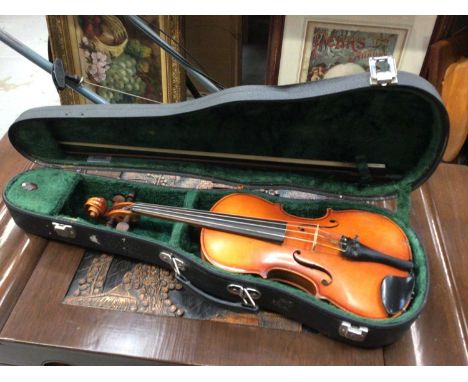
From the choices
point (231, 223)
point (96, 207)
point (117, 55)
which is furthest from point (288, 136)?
point (117, 55)

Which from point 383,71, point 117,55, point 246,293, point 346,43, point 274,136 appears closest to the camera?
point 383,71

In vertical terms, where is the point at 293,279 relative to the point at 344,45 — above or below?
below

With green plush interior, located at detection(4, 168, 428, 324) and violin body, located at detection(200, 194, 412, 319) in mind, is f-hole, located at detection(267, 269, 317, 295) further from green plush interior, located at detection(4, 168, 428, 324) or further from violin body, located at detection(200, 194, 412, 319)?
green plush interior, located at detection(4, 168, 428, 324)

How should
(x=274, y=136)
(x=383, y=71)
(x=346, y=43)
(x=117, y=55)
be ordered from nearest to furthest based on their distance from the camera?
1. (x=383, y=71)
2. (x=274, y=136)
3. (x=346, y=43)
4. (x=117, y=55)

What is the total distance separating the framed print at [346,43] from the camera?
5.18 ft

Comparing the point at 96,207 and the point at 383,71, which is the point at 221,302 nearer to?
the point at 96,207

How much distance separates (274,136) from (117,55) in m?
1.09

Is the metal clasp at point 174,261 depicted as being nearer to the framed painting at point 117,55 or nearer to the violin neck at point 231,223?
the violin neck at point 231,223

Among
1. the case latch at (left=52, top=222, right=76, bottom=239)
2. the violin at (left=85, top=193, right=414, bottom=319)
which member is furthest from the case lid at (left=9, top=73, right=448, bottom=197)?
the case latch at (left=52, top=222, right=76, bottom=239)

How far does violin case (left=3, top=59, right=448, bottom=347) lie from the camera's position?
1.01 metres

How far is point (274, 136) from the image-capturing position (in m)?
1.19

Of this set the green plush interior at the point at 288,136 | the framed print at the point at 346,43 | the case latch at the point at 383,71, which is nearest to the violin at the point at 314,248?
the green plush interior at the point at 288,136

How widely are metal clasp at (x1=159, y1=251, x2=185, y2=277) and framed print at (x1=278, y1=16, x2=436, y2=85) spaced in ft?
3.47

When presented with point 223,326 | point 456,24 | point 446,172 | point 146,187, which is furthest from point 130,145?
point 456,24
